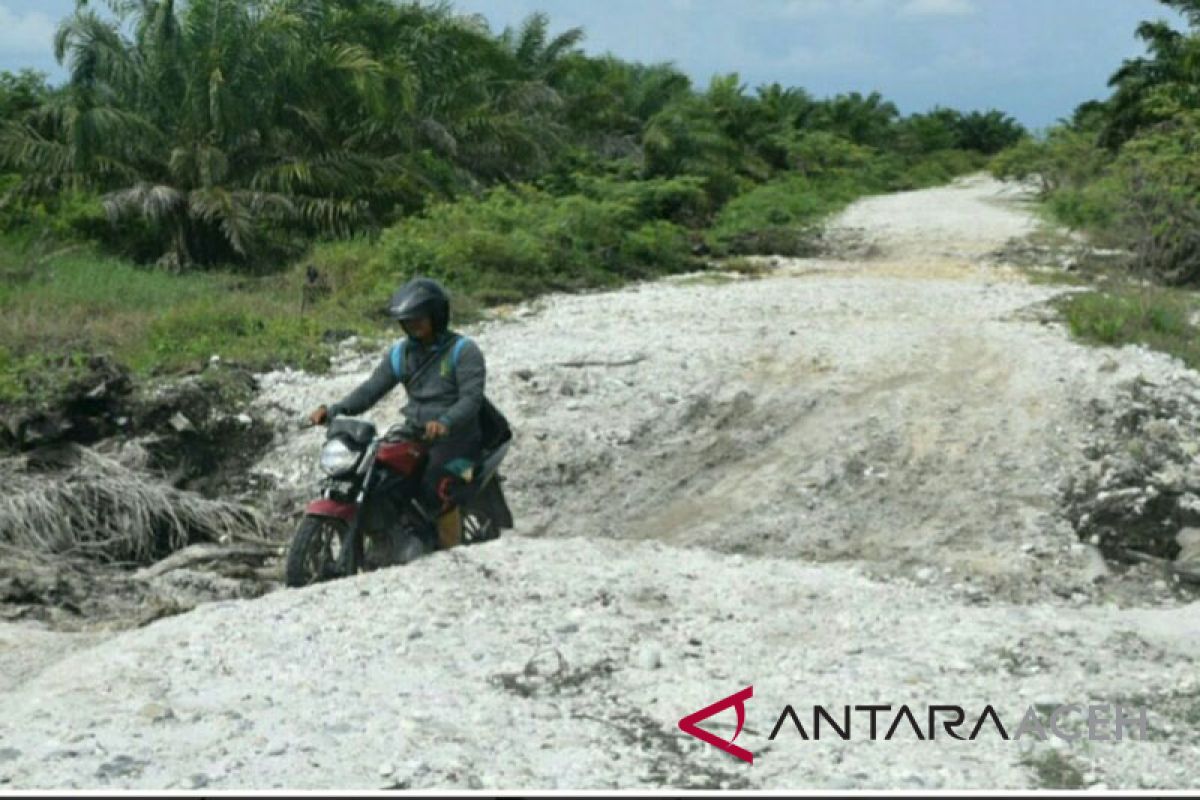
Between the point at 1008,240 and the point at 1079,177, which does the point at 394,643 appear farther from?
the point at 1079,177

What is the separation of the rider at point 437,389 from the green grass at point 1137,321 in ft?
22.7

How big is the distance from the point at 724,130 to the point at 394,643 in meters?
31.1

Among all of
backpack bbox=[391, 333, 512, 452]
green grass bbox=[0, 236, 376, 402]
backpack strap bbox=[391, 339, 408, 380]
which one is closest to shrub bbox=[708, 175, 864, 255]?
green grass bbox=[0, 236, 376, 402]

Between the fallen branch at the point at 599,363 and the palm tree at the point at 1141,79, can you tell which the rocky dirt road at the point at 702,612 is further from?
the palm tree at the point at 1141,79

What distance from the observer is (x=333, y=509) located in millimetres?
7199

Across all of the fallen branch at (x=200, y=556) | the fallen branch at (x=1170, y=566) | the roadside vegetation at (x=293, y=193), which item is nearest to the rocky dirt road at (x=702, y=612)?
the fallen branch at (x=1170, y=566)

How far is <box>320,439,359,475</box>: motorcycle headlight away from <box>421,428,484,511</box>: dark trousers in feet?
1.48

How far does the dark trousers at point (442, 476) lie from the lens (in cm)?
753

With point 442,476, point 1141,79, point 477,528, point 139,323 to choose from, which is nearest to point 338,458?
point 442,476

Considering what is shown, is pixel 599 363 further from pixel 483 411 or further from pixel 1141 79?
pixel 1141 79

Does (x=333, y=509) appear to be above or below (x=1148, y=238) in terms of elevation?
below

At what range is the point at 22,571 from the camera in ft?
26.7

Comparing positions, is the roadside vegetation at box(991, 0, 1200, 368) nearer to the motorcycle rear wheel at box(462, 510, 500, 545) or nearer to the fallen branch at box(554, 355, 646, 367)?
the fallen branch at box(554, 355, 646, 367)

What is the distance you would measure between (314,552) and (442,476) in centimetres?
68
